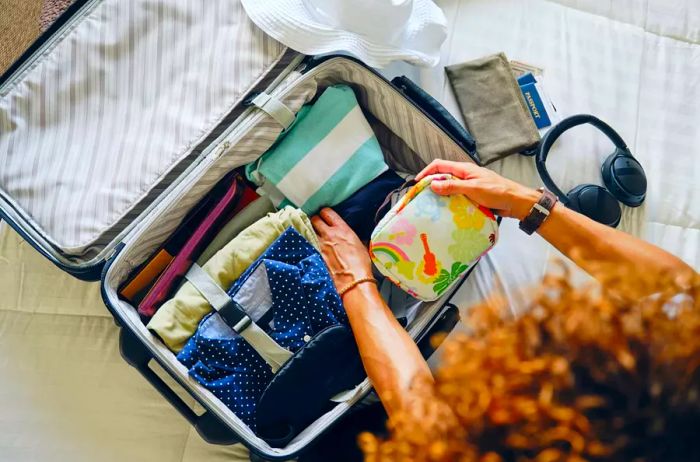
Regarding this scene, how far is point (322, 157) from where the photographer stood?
2.94 ft

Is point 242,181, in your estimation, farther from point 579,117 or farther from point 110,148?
point 579,117

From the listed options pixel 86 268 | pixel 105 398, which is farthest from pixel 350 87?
pixel 105 398

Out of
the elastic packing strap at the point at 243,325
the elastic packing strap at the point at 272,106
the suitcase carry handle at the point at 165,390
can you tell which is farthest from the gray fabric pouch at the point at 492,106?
the suitcase carry handle at the point at 165,390

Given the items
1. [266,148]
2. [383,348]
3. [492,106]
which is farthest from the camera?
[492,106]

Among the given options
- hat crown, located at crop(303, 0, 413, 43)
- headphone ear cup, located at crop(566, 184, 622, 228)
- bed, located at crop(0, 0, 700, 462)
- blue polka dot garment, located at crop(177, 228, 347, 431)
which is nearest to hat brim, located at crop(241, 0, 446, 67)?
hat crown, located at crop(303, 0, 413, 43)

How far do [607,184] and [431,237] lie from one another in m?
0.39

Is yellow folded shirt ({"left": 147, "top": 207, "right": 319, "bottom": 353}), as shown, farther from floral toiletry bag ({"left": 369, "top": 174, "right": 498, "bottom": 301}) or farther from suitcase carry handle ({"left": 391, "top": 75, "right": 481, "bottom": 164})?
suitcase carry handle ({"left": 391, "top": 75, "right": 481, "bottom": 164})

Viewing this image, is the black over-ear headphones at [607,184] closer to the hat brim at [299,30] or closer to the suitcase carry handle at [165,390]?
the hat brim at [299,30]

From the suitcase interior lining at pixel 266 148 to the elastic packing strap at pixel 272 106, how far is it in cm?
1

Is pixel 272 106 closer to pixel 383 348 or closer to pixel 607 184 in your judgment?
pixel 383 348

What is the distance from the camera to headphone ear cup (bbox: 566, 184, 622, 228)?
941 mm

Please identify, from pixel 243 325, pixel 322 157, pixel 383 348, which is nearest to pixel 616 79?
pixel 322 157

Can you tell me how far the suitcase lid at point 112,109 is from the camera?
823 millimetres

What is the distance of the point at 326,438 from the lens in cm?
86
